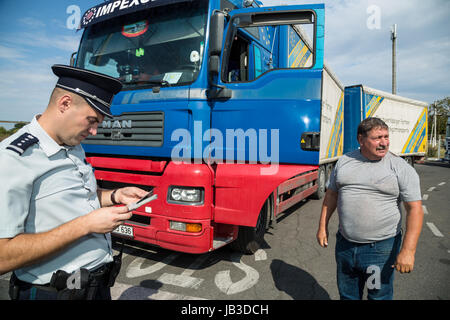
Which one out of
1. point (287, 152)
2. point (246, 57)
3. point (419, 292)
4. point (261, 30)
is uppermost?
point (261, 30)

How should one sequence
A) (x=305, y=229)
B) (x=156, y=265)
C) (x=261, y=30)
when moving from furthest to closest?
1. (x=305, y=229)
2. (x=261, y=30)
3. (x=156, y=265)

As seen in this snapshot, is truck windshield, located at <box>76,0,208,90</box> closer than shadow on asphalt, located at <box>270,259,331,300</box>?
No

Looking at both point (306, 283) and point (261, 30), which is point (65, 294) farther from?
point (261, 30)

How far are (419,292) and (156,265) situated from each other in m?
2.92

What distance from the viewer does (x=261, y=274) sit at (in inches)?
133

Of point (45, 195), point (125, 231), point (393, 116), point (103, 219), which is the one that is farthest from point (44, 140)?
point (393, 116)

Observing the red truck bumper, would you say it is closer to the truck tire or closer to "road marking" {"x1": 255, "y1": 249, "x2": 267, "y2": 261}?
the truck tire

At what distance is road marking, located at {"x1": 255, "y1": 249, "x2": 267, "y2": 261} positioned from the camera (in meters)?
3.84

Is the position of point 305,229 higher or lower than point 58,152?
lower

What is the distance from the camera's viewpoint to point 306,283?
3170mm

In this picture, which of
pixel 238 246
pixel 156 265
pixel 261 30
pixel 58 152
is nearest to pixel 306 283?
pixel 238 246

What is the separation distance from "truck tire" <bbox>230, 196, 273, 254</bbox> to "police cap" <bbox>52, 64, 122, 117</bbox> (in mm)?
2595

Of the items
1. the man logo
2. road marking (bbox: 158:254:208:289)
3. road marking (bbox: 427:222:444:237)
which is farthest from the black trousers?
road marking (bbox: 427:222:444:237)
